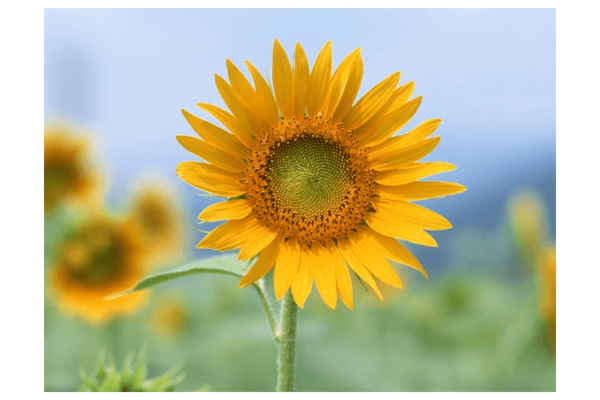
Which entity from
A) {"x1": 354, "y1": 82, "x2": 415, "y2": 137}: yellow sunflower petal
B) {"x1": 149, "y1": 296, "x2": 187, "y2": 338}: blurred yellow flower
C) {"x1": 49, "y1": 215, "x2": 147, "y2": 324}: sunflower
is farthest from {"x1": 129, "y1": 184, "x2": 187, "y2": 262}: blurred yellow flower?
{"x1": 354, "y1": 82, "x2": 415, "y2": 137}: yellow sunflower petal

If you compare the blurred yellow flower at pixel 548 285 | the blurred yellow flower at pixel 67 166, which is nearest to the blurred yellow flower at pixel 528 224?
the blurred yellow flower at pixel 548 285

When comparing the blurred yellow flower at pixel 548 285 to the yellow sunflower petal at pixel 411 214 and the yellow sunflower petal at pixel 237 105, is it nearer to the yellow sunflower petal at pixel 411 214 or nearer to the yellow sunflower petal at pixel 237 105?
the yellow sunflower petal at pixel 411 214

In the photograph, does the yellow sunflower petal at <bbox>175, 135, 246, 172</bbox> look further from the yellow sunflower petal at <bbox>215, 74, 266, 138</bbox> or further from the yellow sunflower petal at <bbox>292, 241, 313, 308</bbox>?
the yellow sunflower petal at <bbox>292, 241, 313, 308</bbox>

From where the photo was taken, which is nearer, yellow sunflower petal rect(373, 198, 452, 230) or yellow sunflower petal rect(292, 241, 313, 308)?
yellow sunflower petal rect(292, 241, 313, 308)

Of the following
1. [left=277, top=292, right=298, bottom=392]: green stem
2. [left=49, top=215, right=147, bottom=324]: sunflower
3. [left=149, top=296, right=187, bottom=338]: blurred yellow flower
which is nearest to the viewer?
[left=277, top=292, right=298, bottom=392]: green stem

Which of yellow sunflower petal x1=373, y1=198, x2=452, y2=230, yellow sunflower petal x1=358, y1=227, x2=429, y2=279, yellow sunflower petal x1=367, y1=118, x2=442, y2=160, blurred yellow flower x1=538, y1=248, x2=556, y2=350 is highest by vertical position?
yellow sunflower petal x1=367, y1=118, x2=442, y2=160

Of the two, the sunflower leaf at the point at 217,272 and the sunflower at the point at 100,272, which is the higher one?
the sunflower leaf at the point at 217,272

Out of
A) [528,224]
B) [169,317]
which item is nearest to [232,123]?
[528,224]
